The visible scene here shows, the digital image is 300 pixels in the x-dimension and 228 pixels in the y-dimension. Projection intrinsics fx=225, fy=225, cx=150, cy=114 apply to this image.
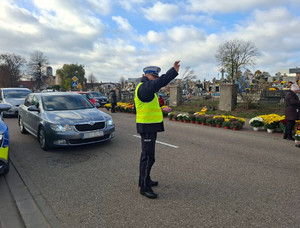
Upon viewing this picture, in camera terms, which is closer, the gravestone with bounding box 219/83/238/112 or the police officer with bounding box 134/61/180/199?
the police officer with bounding box 134/61/180/199

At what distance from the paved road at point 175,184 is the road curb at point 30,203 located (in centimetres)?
10

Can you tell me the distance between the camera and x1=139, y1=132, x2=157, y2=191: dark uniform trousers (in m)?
3.54

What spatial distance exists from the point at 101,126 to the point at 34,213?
10.8 ft

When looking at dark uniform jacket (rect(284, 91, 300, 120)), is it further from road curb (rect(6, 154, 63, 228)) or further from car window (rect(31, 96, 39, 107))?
car window (rect(31, 96, 39, 107))

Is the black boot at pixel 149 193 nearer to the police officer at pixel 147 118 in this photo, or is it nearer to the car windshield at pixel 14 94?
the police officer at pixel 147 118

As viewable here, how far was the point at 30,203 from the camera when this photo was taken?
3443mm

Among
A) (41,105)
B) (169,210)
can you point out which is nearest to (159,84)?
(169,210)

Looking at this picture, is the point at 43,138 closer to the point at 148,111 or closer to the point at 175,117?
the point at 148,111

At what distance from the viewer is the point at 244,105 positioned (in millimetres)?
14406

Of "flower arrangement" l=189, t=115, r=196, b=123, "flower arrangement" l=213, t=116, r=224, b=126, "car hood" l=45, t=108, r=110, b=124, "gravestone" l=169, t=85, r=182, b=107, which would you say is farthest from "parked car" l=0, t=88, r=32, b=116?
"flower arrangement" l=213, t=116, r=224, b=126

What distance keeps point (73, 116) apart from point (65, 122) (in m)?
0.36

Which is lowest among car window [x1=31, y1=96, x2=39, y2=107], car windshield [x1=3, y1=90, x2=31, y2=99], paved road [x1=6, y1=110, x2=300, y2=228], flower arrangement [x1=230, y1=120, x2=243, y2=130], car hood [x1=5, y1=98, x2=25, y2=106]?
paved road [x1=6, y1=110, x2=300, y2=228]

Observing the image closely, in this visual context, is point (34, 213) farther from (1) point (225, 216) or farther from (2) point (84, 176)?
(1) point (225, 216)

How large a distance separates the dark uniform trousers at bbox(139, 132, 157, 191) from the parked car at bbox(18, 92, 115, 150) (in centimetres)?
278
